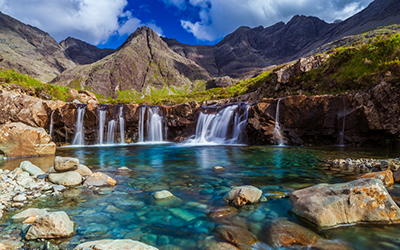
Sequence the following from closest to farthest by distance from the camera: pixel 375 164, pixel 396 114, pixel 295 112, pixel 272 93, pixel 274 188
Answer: pixel 274 188, pixel 375 164, pixel 396 114, pixel 295 112, pixel 272 93

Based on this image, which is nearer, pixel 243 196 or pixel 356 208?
pixel 356 208

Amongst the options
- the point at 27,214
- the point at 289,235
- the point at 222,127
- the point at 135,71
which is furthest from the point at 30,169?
the point at 135,71

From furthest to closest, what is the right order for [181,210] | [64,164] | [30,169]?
[30,169] < [64,164] < [181,210]

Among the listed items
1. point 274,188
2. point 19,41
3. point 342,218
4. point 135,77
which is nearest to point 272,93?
point 274,188

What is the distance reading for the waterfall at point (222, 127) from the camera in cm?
2117

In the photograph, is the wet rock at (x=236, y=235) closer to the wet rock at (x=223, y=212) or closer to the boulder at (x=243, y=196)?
the wet rock at (x=223, y=212)

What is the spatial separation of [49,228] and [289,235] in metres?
4.38

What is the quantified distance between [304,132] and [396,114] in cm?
626

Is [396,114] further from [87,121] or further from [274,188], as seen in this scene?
[87,121]

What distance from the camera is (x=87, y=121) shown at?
24703mm

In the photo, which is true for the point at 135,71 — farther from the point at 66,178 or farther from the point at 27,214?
the point at 27,214

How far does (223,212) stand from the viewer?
473cm

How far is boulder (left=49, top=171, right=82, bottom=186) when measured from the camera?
6711 mm

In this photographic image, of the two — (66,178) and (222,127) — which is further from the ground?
(222,127)
